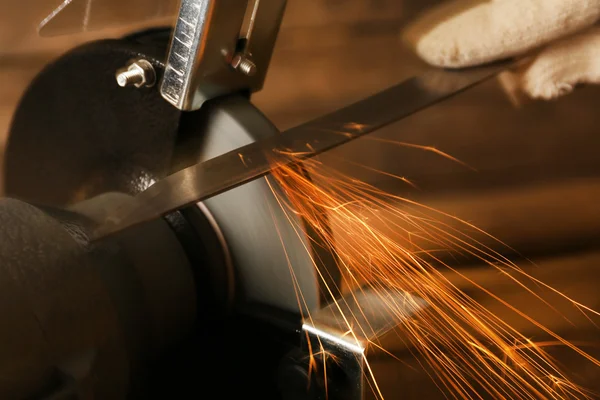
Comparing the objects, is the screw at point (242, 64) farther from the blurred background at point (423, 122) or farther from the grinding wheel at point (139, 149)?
the blurred background at point (423, 122)

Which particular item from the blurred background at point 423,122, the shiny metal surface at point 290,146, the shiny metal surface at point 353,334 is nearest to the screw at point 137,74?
the shiny metal surface at point 290,146

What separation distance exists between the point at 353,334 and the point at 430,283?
0.30 metres

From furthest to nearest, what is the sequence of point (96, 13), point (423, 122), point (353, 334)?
point (423, 122)
point (96, 13)
point (353, 334)

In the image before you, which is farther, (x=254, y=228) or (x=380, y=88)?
(x=380, y=88)

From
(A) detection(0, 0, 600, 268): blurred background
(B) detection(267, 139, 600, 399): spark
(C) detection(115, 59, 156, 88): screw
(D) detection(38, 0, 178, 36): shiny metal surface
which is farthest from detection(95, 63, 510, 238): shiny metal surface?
(A) detection(0, 0, 600, 268): blurred background

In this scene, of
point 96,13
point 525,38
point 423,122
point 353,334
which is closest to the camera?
point 353,334

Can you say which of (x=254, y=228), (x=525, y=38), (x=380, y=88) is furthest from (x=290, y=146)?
(x=380, y=88)

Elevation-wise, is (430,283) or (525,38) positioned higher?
(525,38)

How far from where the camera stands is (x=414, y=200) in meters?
1.08

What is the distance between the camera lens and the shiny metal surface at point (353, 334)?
0.46 meters

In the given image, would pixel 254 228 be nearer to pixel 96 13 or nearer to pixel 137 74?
pixel 137 74

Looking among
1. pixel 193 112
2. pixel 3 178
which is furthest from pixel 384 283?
pixel 3 178

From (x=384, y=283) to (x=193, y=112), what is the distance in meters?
0.24

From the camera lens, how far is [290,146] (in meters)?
0.53
